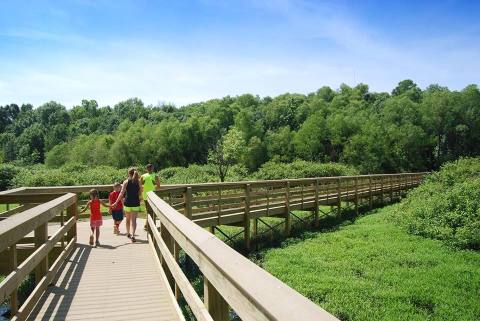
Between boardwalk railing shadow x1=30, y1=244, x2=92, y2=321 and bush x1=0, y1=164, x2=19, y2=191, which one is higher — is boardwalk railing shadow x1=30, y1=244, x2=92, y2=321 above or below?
below

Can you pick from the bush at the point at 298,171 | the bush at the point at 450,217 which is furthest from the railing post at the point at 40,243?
the bush at the point at 298,171

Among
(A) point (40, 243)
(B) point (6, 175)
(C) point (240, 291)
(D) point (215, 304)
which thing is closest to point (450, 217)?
(A) point (40, 243)

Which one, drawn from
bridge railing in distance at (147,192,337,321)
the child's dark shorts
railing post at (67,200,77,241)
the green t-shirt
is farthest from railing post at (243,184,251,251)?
bridge railing in distance at (147,192,337,321)

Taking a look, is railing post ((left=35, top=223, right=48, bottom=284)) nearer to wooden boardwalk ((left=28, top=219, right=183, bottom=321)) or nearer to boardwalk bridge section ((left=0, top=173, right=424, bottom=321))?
boardwalk bridge section ((left=0, top=173, right=424, bottom=321))

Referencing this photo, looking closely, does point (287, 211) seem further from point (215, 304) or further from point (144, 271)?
point (215, 304)

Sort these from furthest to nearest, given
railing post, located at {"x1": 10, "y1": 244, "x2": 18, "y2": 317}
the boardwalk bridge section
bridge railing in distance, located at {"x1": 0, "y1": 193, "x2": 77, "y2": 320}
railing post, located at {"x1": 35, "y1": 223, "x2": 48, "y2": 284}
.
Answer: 1. railing post, located at {"x1": 35, "y1": 223, "x2": 48, "y2": 284}
2. railing post, located at {"x1": 10, "y1": 244, "x2": 18, "y2": 317}
3. bridge railing in distance, located at {"x1": 0, "y1": 193, "x2": 77, "y2": 320}
4. the boardwalk bridge section

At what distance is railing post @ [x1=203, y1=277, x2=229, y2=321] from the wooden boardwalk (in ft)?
6.71

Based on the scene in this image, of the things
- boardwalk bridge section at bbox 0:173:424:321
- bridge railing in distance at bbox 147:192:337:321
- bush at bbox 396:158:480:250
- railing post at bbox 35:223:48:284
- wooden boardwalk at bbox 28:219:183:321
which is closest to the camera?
bridge railing in distance at bbox 147:192:337:321

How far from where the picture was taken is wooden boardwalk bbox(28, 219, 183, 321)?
449 centimetres

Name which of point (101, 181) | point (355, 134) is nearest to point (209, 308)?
point (101, 181)

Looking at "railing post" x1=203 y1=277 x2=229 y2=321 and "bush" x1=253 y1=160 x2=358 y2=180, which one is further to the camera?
"bush" x1=253 y1=160 x2=358 y2=180

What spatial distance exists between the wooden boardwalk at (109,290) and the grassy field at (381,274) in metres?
3.29

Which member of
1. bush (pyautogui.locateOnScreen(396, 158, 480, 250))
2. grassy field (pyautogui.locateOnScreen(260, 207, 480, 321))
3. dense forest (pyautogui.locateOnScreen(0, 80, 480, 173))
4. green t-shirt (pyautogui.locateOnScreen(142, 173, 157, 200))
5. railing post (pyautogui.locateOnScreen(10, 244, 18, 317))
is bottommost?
grassy field (pyautogui.locateOnScreen(260, 207, 480, 321))

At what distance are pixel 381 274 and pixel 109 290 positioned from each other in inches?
246
